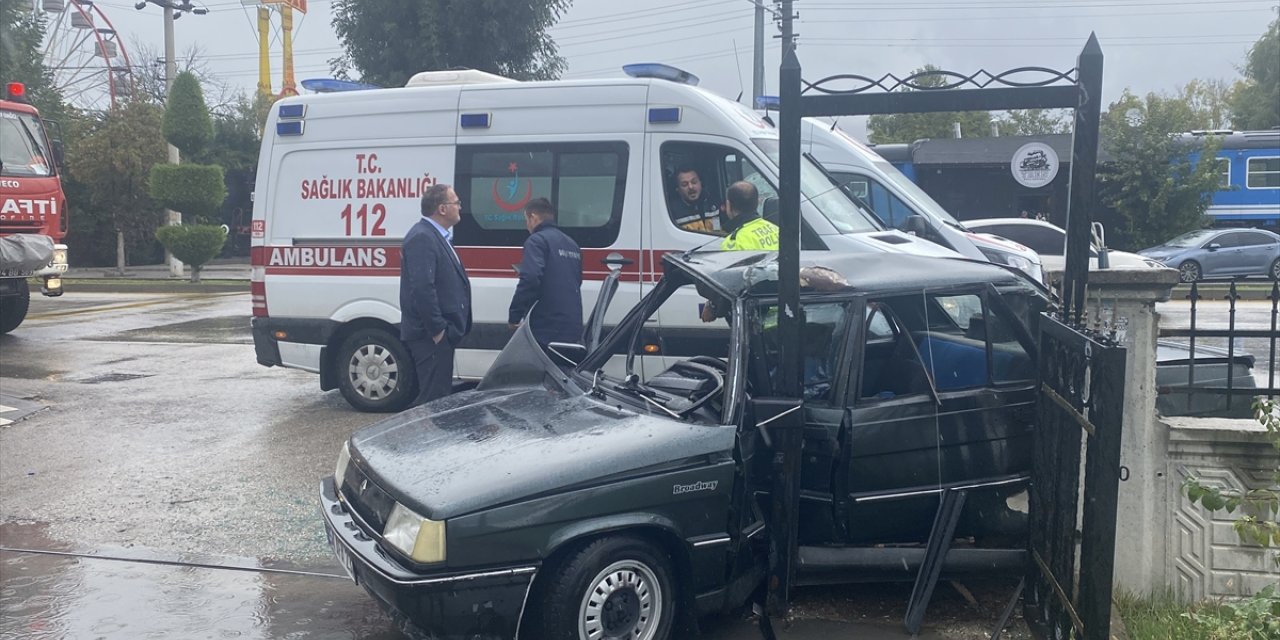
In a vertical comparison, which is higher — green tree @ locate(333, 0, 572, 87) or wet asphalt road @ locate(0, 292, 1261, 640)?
green tree @ locate(333, 0, 572, 87)

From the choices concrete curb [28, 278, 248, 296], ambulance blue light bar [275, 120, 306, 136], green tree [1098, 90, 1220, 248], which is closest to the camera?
ambulance blue light bar [275, 120, 306, 136]

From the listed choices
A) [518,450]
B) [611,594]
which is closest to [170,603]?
[518,450]

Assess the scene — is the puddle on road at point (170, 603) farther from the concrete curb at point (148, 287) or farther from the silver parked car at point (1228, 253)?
the silver parked car at point (1228, 253)

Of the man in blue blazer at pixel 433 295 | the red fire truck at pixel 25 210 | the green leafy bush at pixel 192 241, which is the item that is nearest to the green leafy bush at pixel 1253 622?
the man in blue blazer at pixel 433 295

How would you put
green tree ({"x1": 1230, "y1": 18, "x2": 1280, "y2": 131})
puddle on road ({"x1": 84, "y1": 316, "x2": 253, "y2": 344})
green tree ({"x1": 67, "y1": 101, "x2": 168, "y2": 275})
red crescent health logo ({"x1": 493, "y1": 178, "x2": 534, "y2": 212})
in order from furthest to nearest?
green tree ({"x1": 1230, "y1": 18, "x2": 1280, "y2": 131}) → green tree ({"x1": 67, "y1": 101, "x2": 168, "y2": 275}) → puddle on road ({"x1": 84, "y1": 316, "x2": 253, "y2": 344}) → red crescent health logo ({"x1": 493, "y1": 178, "x2": 534, "y2": 212})

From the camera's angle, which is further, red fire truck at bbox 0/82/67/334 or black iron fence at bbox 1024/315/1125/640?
red fire truck at bbox 0/82/67/334

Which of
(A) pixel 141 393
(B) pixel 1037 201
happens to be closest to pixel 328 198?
(A) pixel 141 393

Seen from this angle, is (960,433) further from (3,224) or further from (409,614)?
(3,224)

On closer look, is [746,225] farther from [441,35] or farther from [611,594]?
[441,35]

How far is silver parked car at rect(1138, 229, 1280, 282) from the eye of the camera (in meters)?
24.7

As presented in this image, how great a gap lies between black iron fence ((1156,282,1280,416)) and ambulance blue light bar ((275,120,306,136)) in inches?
258

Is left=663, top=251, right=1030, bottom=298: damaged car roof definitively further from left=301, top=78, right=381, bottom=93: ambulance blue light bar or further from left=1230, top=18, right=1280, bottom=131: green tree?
left=1230, top=18, right=1280, bottom=131: green tree

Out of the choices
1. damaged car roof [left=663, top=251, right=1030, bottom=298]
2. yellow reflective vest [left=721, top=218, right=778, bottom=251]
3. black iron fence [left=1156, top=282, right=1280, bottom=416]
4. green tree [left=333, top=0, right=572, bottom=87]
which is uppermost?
green tree [left=333, top=0, right=572, bottom=87]

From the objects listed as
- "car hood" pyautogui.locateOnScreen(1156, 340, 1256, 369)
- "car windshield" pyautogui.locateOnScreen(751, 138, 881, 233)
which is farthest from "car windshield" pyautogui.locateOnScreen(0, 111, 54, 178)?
"car hood" pyautogui.locateOnScreen(1156, 340, 1256, 369)
